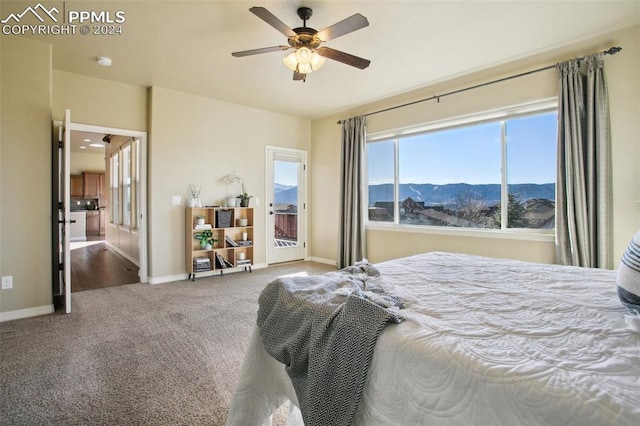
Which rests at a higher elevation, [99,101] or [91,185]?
[99,101]

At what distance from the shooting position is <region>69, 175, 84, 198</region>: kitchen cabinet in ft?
30.9

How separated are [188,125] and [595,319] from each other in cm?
494

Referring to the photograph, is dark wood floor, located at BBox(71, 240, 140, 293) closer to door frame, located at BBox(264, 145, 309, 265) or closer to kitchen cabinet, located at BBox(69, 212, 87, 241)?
kitchen cabinet, located at BBox(69, 212, 87, 241)

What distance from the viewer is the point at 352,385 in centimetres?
100

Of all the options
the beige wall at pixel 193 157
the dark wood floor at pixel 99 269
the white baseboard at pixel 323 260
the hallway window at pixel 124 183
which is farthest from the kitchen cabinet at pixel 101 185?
the white baseboard at pixel 323 260

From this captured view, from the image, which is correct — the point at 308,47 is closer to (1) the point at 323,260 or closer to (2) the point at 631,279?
(2) the point at 631,279

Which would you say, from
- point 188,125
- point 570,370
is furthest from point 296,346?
point 188,125

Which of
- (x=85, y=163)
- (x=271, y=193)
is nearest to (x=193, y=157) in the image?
(x=271, y=193)

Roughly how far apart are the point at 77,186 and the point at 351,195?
910 centimetres

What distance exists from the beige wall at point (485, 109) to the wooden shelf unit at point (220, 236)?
145 centimetres

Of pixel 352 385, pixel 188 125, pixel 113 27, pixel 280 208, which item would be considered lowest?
pixel 352 385

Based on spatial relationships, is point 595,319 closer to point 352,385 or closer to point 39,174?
point 352,385

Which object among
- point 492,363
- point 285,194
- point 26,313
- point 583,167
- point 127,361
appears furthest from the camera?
point 285,194

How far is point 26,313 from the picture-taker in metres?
3.14
